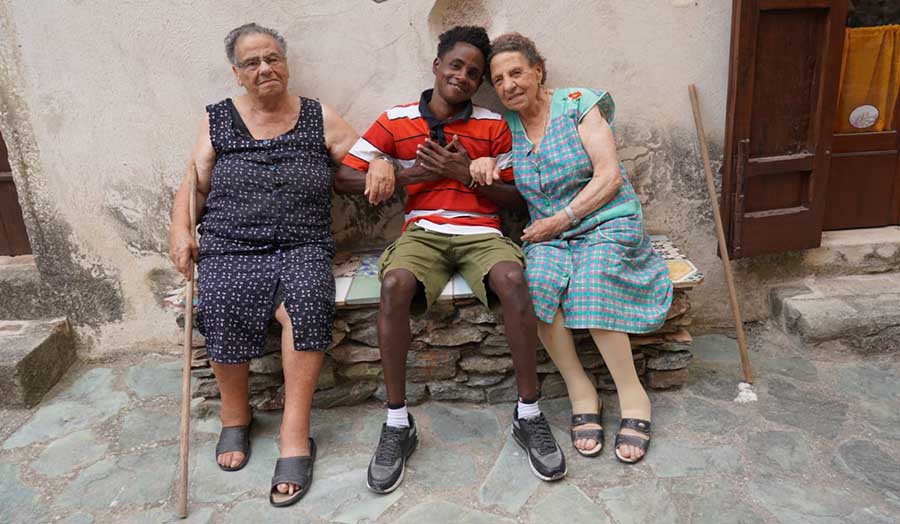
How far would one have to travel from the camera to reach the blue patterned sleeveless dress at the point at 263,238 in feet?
8.40

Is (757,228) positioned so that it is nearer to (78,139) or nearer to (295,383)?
(295,383)

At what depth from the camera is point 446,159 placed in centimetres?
276

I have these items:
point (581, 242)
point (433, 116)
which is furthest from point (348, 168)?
point (581, 242)

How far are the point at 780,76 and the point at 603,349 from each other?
1.62 meters

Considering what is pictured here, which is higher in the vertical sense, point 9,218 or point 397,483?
point 9,218

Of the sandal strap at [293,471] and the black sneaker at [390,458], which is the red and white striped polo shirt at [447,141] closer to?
the black sneaker at [390,458]

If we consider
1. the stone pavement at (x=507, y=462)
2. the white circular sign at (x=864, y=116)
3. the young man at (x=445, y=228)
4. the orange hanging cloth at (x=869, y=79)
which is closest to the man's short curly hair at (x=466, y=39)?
the young man at (x=445, y=228)

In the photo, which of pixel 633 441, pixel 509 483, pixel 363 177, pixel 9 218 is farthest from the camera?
pixel 9 218

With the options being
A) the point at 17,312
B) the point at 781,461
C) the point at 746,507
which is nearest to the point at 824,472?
the point at 781,461

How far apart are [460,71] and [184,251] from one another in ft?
4.48

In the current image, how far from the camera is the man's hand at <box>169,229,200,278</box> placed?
8.78 feet

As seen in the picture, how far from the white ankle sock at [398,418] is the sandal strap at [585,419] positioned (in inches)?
26.9

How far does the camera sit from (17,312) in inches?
136

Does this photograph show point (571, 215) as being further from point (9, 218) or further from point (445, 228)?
point (9, 218)
